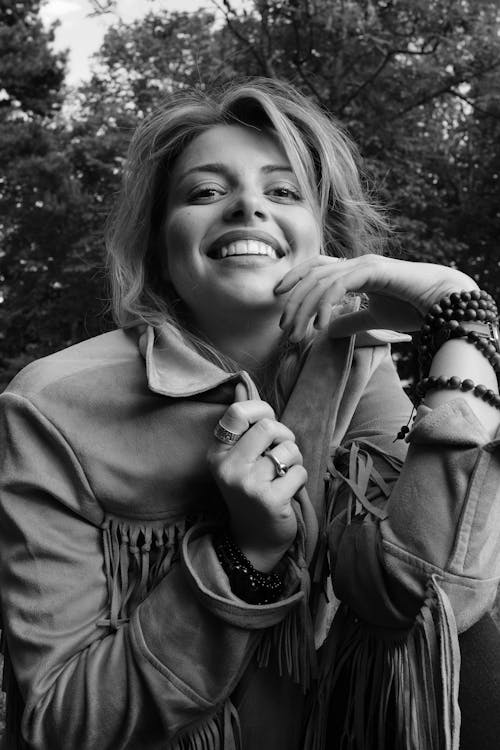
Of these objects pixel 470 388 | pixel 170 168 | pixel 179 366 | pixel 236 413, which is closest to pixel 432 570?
pixel 470 388

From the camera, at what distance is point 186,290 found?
1.70 m

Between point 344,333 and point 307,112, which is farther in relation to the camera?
point 307,112

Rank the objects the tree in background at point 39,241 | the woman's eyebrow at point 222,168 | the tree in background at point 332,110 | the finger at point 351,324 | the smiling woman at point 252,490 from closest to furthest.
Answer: the smiling woman at point 252,490 → the finger at point 351,324 → the woman's eyebrow at point 222,168 → the tree in background at point 332,110 → the tree in background at point 39,241

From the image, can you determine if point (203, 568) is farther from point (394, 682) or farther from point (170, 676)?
point (394, 682)

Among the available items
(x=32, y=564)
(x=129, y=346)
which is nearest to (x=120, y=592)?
(x=32, y=564)

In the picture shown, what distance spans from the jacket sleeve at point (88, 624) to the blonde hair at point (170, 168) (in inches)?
16.2

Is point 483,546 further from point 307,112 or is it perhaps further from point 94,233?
point 94,233

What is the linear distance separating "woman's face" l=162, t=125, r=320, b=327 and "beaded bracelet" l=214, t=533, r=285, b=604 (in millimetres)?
515

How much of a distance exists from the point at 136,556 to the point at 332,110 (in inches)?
372

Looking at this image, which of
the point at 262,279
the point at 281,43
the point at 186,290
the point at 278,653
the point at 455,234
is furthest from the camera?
the point at 455,234

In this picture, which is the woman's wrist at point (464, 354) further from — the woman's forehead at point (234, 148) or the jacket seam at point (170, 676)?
the jacket seam at point (170, 676)

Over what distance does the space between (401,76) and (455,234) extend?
241 cm

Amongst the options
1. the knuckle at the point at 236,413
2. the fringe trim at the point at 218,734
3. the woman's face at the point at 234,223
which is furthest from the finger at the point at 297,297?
the fringe trim at the point at 218,734

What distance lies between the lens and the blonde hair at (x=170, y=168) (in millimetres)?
1718
